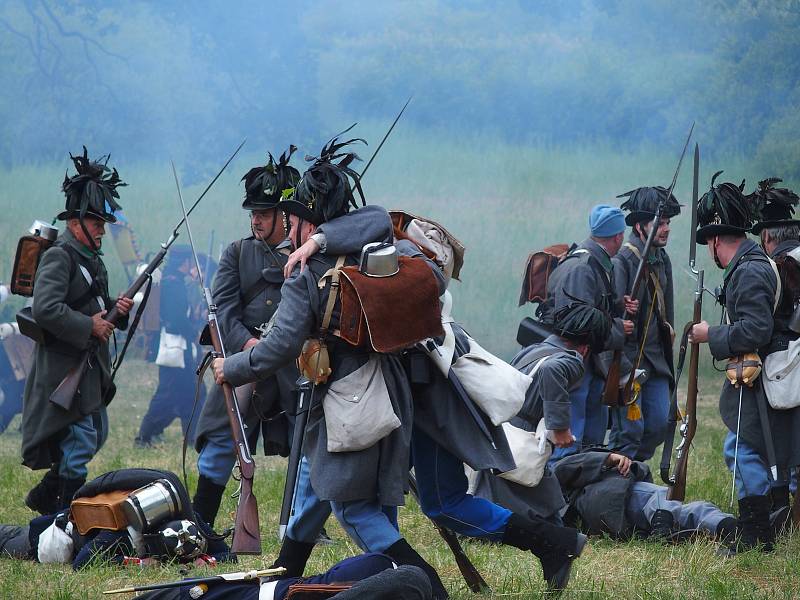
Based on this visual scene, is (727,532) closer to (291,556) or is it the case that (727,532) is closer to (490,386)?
(490,386)

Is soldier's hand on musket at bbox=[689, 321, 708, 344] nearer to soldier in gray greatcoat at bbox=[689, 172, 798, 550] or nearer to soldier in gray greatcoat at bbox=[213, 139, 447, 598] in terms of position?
soldier in gray greatcoat at bbox=[689, 172, 798, 550]

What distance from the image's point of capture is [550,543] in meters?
4.43

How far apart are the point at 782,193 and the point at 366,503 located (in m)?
3.22

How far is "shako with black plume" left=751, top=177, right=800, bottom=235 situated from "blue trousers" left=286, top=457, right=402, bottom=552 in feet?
9.68

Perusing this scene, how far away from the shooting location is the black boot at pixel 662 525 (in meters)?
5.91

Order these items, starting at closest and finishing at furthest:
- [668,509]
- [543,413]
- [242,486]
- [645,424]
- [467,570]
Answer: [467,570]
[242,486]
[543,413]
[668,509]
[645,424]

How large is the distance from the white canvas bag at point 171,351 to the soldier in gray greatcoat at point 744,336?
6.12 metres

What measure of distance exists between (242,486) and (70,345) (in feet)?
5.22

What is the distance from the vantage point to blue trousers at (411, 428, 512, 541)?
4492 millimetres

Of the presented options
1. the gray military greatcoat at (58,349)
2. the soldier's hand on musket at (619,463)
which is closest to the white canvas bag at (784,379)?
the soldier's hand on musket at (619,463)

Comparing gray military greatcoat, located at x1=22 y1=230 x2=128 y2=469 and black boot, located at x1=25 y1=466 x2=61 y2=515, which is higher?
gray military greatcoat, located at x1=22 y1=230 x2=128 y2=469

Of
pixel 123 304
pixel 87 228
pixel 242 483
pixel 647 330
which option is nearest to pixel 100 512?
pixel 242 483

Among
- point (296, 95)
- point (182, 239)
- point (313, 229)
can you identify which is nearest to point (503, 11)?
point (296, 95)

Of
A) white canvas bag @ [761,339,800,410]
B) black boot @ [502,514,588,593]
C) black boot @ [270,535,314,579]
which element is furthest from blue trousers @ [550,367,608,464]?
black boot @ [270,535,314,579]
